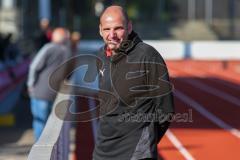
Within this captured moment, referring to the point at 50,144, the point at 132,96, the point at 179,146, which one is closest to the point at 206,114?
the point at 179,146

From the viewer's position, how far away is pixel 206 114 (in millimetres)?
16391

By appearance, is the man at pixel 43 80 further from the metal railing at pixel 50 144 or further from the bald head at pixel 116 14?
the bald head at pixel 116 14

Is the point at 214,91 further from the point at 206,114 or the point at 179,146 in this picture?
the point at 179,146

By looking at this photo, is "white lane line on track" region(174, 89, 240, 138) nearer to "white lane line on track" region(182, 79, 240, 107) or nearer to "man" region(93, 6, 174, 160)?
"white lane line on track" region(182, 79, 240, 107)

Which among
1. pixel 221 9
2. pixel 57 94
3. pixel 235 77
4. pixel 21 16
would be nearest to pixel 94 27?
pixel 21 16

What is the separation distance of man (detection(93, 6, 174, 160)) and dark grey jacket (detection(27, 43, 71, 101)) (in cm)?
572

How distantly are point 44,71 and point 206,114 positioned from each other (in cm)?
661

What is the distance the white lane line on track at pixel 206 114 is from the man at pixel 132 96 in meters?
8.33

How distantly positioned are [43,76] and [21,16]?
1259 inches

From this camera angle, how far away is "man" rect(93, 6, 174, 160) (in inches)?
189

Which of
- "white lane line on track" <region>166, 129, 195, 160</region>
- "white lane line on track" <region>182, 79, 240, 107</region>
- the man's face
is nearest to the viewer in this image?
the man's face

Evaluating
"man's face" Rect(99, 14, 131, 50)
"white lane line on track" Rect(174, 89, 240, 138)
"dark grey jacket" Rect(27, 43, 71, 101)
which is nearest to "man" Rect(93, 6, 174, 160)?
"man's face" Rect(99, 14, 131, 50)

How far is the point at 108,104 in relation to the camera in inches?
196

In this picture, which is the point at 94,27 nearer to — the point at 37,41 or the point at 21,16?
the point at 21,16
